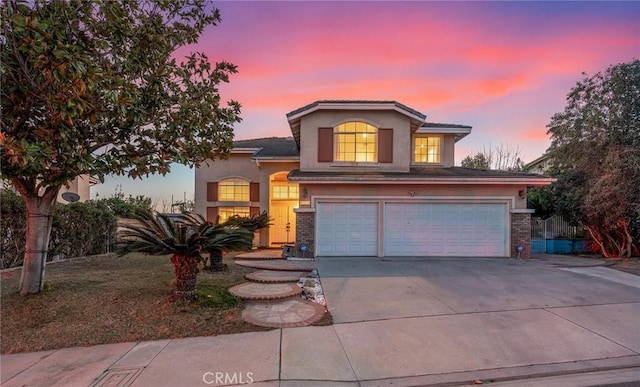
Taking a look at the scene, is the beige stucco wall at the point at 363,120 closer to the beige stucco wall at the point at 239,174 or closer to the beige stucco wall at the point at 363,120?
the beige stucco wall at the point at 363,120

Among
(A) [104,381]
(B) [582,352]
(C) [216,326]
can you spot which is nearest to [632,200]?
(B) [582,352]

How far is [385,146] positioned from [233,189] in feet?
25.6

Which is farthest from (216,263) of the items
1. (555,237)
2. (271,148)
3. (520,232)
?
(555,237)

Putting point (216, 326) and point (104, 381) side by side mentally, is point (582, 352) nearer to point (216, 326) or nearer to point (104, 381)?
point (216, 326)

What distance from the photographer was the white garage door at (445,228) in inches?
466

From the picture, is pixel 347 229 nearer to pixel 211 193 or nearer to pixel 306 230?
pixel 306 230

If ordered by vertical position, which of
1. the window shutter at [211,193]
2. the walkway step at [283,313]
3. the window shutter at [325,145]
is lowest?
the walkway step at [283,313]

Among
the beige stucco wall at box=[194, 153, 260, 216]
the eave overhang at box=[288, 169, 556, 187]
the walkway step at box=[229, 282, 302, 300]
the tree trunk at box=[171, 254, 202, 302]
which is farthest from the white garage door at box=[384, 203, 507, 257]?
the tree trunk at box=[171, 254, 202, 302]

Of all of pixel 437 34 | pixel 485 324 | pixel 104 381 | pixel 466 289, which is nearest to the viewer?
pixel 104 381

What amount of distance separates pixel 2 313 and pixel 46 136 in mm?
3171

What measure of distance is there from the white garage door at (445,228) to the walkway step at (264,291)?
570 cm

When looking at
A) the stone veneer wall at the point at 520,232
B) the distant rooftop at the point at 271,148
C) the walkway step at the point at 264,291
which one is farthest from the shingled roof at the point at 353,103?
the walkway step at the point at 264,291

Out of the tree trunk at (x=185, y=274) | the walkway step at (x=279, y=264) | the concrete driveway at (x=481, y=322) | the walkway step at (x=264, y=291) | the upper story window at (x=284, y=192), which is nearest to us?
the concrete driveway at (x=481, y=322)

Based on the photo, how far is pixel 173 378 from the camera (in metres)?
3.56
